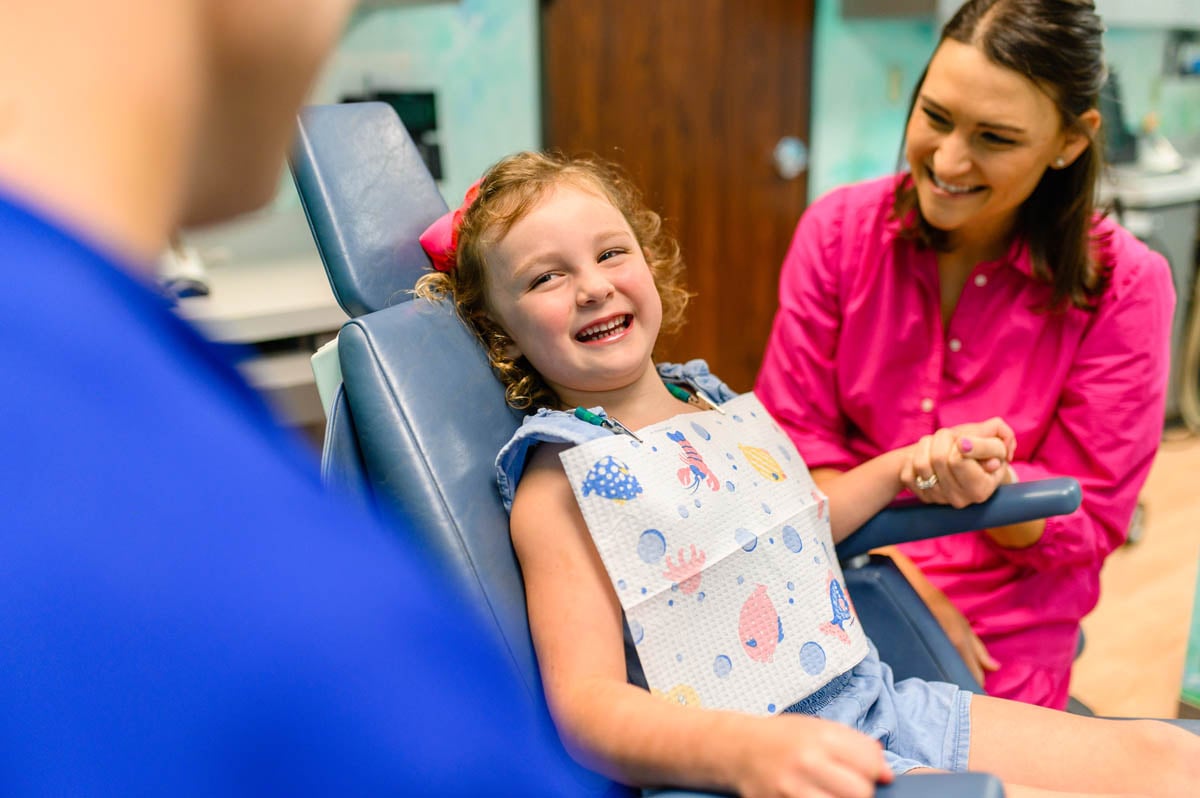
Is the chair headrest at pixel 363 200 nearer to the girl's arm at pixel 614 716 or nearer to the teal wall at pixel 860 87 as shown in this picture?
the girl's arm at pixel 614 716

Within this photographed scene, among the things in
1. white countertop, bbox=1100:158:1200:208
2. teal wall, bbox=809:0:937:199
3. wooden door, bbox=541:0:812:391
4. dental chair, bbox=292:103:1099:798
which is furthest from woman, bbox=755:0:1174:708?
teal wall, bbox=809:0:937:199

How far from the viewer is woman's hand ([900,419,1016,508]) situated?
120 cm

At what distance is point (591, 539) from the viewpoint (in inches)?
40.9

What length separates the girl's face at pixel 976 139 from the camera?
1.33m

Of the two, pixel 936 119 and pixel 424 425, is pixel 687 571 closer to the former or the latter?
pixel 424 425

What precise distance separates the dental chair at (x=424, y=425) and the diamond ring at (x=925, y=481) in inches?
1.6

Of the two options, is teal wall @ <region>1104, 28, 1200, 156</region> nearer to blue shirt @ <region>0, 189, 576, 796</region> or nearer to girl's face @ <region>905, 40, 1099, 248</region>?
girl's face @ <region>905, 40, 1099, 248</region>

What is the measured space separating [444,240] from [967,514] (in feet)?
2.42

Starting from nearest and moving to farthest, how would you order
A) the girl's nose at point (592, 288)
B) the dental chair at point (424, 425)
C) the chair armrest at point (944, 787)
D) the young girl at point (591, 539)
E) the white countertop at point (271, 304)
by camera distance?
the chair armrest at point (944, 787)
the young girl at point (591, 539)
the dental chair at point (424, 425)
the girl's nose at point (592, 288)
the white countertop at point (271, 304)

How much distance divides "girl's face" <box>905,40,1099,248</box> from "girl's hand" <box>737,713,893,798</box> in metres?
0.92

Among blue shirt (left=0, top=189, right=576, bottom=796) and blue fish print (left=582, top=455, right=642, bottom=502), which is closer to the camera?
blue shirt (left=0, top=189, right=576, bottom=796)

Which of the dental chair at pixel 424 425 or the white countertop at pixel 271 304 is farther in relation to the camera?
the white countertop at pixel 271 304

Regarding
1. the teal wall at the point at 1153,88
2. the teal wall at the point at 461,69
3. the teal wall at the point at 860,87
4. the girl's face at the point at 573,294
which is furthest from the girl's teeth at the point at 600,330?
the teal wall at the point at 1153,88

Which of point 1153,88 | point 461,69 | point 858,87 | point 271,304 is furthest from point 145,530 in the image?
point 1153,88
